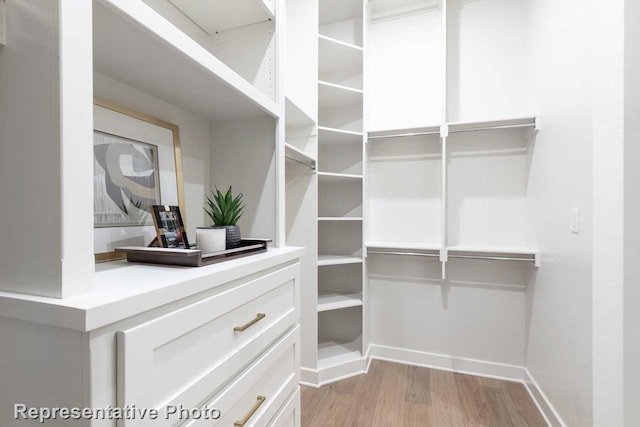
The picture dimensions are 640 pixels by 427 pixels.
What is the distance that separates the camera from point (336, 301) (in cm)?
218

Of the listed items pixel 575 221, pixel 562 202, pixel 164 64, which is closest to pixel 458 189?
pixel 562 202

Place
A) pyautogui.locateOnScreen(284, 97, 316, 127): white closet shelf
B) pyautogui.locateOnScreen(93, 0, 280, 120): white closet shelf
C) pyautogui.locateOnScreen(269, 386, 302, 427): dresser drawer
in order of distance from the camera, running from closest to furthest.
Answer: pyautogui.locateOnScreen(93, 0, 280, 120): white closet shelf < pyautogui.locateOnScreen(269, 386, 302, 427): dresser drawer < pyautogui.locateOnScreen(284, 97, 316, 127): white closet shelf

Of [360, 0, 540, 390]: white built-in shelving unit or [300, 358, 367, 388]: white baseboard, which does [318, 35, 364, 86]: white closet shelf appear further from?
[300, 358, 367, 388]: white baseboard

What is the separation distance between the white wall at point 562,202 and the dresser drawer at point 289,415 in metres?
1.30

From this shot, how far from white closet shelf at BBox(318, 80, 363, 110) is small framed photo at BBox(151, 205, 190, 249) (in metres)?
1.54

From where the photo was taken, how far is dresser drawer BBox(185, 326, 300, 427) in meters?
0.69

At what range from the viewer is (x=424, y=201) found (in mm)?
2318

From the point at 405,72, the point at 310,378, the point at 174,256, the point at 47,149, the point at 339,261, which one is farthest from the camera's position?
the point at 405,72

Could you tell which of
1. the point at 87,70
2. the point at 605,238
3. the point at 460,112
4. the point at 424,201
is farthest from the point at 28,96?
the point at 460,112

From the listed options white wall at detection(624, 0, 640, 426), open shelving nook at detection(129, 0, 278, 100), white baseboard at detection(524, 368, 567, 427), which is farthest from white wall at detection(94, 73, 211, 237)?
white baseboard at detection(524, 368, 567, 427)

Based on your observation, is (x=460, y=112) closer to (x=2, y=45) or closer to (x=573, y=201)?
(x=573, y=201)

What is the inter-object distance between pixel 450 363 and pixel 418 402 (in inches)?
21.9

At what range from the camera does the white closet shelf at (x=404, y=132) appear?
2156 mm

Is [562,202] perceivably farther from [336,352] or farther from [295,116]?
[336,352]
